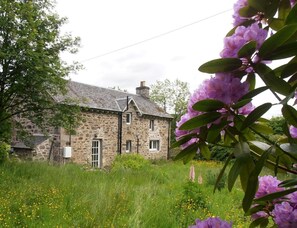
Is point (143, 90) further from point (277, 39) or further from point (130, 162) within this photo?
point (277, 39)

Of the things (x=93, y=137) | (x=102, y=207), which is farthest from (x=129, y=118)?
(x=102, y=207)

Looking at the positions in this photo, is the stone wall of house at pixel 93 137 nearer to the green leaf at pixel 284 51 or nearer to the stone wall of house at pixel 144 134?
the stone wall of house at pixel 144 134

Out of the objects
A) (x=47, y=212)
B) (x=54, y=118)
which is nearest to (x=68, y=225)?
(x=47, y=212)

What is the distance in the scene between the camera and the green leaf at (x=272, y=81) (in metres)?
0.77

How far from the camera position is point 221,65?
0.79 m

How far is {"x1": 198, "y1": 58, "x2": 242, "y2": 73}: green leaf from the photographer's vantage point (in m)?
0.78

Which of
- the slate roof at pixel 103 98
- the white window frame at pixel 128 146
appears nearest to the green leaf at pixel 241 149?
the slate roof at pixel 103 98

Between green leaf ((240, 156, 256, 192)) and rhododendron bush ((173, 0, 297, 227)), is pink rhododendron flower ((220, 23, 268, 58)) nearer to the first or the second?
rhododendron bush ((173, 0, 297, 227))

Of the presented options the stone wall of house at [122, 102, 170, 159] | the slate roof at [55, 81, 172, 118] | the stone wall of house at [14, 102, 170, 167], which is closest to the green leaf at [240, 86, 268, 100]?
the stone wall of house at [14, 102, 170, 167]

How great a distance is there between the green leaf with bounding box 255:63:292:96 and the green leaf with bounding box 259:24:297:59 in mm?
42

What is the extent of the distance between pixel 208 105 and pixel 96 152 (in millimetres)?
17530

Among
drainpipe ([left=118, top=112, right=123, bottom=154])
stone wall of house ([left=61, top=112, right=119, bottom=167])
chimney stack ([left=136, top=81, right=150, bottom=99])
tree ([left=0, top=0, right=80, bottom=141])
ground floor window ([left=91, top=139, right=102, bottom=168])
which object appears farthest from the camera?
chimney stack ([left=136, top=81, right=150, bottom=99])

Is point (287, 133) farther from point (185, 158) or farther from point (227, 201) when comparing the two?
point (227, 201)

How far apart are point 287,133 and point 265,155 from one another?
19 centimetres
